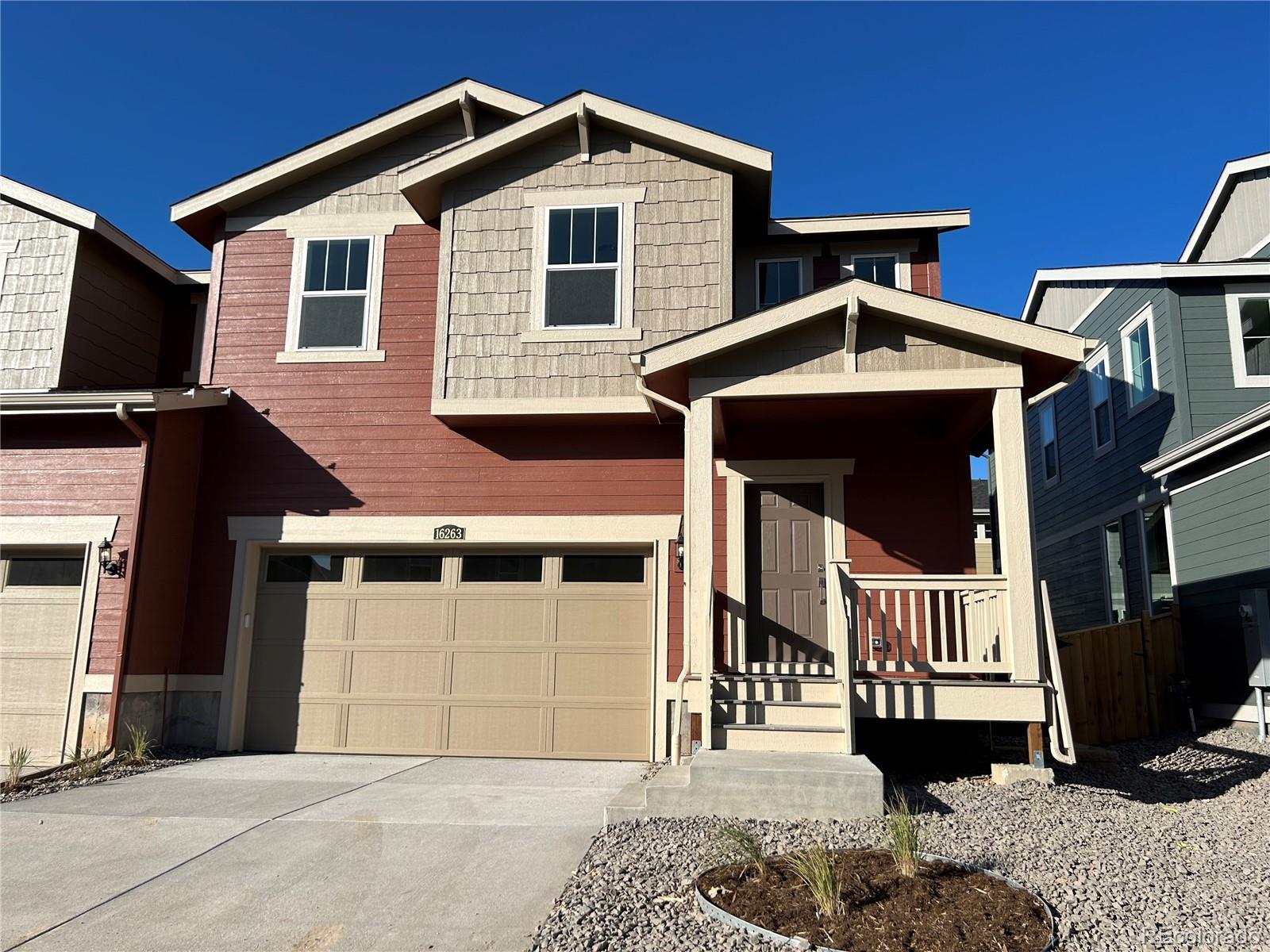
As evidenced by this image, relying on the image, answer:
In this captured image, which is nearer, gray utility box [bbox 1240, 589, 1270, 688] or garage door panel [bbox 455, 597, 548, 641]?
garage door panel [bbox 455, 597, 548, 641]

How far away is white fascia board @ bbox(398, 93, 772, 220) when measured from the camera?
8781mm

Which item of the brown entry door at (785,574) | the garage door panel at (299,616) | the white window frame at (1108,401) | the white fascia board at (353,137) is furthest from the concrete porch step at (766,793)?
the white window frame at (1108,401)

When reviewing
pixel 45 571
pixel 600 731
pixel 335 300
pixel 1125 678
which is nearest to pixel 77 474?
pixel 45 571

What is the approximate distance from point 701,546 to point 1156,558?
8.13 metres

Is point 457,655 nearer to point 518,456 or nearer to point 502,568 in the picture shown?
point 502,568

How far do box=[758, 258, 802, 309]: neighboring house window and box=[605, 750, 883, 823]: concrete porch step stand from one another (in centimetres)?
545

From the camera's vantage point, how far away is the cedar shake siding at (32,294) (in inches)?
381

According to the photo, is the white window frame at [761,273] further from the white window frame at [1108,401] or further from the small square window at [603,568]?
the white window frame at [1108,401]

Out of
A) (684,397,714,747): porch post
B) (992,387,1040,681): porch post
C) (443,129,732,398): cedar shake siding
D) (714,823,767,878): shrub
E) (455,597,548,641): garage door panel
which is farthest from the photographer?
(455,597,548,641): garage door panel

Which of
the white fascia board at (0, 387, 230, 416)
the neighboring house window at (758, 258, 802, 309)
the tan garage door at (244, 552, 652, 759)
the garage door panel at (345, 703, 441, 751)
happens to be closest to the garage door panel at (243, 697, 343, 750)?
the tan garage door at (244, 552, 652, 759)

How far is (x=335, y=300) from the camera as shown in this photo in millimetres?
9625

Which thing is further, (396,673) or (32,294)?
(32,294)

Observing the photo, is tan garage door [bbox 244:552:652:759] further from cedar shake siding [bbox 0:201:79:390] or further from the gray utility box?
the gray utility box

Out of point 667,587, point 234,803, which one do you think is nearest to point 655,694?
point 667,587
